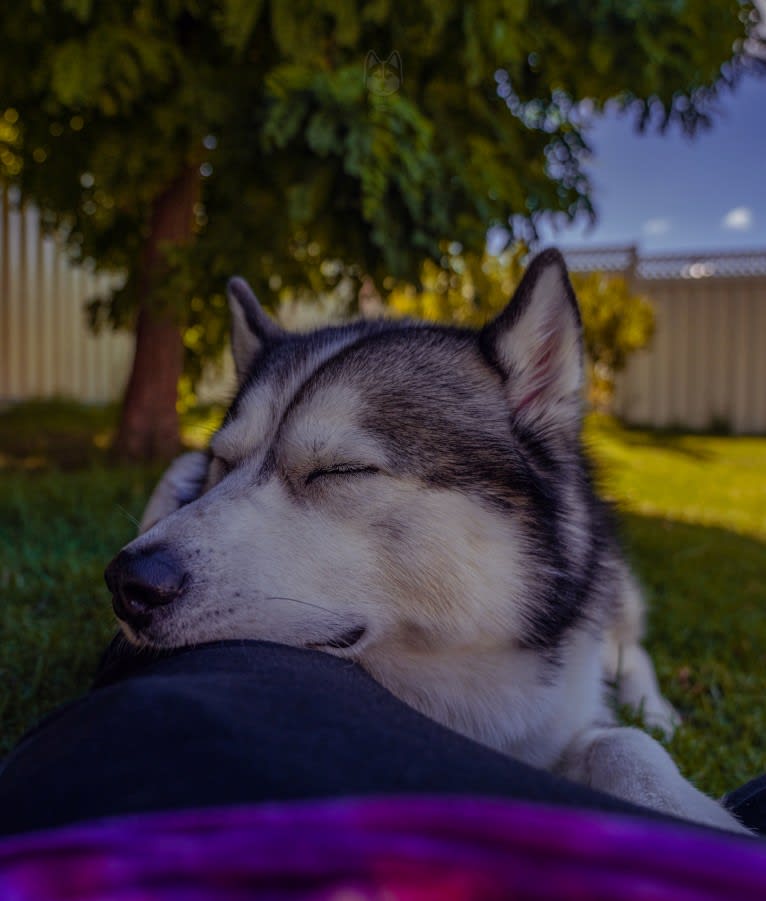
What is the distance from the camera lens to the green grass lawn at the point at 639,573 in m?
2.29

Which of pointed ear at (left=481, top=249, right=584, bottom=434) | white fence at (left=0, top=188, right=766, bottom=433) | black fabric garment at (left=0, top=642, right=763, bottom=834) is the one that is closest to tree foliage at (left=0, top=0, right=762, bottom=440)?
pointed ear at (left=481, top=249, right=584, bottom=434)

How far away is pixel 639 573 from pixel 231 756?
13.4 ft

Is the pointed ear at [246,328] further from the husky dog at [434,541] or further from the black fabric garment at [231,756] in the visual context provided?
the black fabric garment at [231,756]

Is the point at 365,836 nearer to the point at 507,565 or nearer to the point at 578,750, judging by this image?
the point at 507,565

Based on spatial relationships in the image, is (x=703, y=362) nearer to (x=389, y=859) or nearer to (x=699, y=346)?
(x=699, y=346)

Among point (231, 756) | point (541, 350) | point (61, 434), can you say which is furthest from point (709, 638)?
point (61, 434)

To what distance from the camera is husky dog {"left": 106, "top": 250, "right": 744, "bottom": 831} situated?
58.3 inches

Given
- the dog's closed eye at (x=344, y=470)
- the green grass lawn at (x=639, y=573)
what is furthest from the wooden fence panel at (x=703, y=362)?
the dog's closed eye at (x=344, y=470)

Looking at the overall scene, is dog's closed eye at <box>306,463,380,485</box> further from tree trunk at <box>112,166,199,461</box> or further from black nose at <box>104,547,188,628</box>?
tree trunk at <box>112,166,199,461</box>

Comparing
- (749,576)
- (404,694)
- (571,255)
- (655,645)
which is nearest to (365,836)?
(404,694)

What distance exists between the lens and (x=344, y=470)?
5.53 ft

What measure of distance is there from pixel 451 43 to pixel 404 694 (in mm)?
4136

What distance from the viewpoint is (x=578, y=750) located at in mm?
1765

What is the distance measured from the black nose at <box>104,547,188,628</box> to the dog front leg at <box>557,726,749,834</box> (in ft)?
2.66
